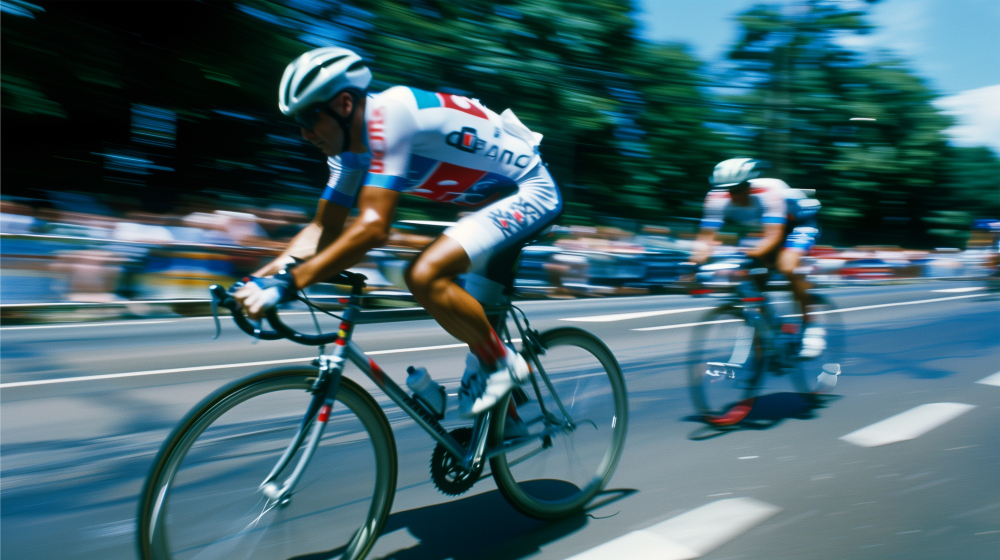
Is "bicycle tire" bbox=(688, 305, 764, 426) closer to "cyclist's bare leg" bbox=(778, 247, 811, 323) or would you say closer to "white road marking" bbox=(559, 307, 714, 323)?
"cyclist's bare leg" bbox=(778, 247, 811, 323)

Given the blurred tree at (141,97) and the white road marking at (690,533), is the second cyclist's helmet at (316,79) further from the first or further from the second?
the blurred tree at (141,97)

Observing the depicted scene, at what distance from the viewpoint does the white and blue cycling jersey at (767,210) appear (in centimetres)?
478

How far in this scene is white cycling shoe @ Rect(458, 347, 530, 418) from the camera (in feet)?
9.06

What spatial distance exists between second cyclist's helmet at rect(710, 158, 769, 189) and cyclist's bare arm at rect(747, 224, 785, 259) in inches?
13.2

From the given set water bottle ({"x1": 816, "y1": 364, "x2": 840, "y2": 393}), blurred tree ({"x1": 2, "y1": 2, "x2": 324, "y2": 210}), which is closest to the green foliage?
blurred tree ({"x1": 2, "y1": 2, "x2": 324, "y2": 210})

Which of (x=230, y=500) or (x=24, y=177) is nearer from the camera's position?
(x=230, y=500)

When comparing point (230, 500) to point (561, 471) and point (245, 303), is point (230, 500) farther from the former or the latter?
point (561, 471)

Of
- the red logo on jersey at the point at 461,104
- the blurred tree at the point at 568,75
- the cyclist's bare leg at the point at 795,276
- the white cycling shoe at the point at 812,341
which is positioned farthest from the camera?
the blurred tree at the point at 568,75

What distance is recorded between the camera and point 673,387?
572cm

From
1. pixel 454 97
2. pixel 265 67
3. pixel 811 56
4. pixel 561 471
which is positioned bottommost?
pixel 561 471

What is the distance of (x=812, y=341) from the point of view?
5.16m

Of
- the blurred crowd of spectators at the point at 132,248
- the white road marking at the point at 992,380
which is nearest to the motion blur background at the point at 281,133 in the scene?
the blurred crowd of spectators at the point at 132,248

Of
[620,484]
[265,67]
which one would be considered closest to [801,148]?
[265,67]

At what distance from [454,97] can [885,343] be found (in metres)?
6.99
